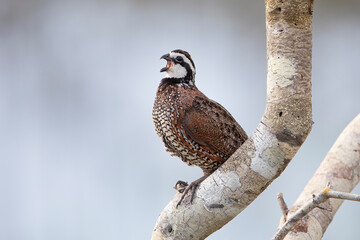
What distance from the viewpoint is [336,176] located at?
113 inches

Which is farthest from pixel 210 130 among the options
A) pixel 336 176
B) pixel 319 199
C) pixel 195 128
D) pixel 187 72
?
pixel 336 176

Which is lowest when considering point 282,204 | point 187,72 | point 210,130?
point 282,204

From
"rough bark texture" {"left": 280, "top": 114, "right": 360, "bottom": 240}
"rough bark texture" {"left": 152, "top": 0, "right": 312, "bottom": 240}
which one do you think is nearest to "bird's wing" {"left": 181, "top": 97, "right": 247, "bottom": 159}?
"rough bark texture" {"left": 152, "top": 0, "right": 312, "bottom": 240}

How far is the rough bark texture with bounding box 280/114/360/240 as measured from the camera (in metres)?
2.65

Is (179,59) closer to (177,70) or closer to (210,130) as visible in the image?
(177,70)

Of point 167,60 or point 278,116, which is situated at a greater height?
point 167,60

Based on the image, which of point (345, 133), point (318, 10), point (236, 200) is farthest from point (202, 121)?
point (318, 10)

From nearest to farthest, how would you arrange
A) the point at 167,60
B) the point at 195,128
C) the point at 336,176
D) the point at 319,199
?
the point at 319,199 < the point at 195,128 < the point at 167,60 < the point at 336,176

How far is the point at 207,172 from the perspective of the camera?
98.8 inches

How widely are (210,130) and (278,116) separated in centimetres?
53

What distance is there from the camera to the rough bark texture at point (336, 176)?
2.65 m

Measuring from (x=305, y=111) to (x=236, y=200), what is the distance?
0.41m

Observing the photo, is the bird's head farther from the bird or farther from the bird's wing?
the bird's wing

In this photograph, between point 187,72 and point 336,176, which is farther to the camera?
point 336,176
